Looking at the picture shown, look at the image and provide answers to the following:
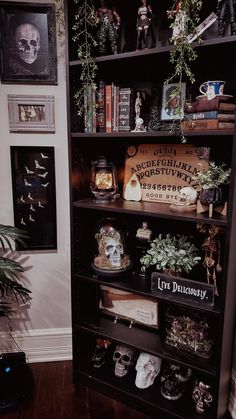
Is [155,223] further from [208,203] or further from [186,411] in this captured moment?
[186,411]

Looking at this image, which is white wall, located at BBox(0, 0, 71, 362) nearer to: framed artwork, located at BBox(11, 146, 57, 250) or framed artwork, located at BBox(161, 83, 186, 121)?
framed artwork, located at BBox(11, 146, 57, 250)

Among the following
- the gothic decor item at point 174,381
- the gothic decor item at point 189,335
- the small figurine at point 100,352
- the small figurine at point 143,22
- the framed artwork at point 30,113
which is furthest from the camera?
the small figurine at point 100,352

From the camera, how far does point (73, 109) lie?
1.62 m

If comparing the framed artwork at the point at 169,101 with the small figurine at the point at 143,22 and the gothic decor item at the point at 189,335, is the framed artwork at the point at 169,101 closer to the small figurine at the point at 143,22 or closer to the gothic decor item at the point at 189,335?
the small figurine at the point at 143,22

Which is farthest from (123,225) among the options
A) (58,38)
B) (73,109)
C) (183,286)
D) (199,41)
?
(58,38)

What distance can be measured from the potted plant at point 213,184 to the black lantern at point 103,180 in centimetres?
50

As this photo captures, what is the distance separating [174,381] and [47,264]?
3.22ft

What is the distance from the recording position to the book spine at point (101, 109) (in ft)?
5.29

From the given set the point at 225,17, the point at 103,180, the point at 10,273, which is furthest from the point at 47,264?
the point at 225,17

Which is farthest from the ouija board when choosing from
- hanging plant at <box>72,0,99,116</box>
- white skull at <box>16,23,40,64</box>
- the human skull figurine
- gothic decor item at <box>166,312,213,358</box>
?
the human skull figurine

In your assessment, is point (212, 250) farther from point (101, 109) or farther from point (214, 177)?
point (101, 109)

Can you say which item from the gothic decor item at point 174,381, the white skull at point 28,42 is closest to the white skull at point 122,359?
the gothic decor item at point 174,381

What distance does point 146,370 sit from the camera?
175cm

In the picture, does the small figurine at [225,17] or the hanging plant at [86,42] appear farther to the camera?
the hanging plant at [86,42]
